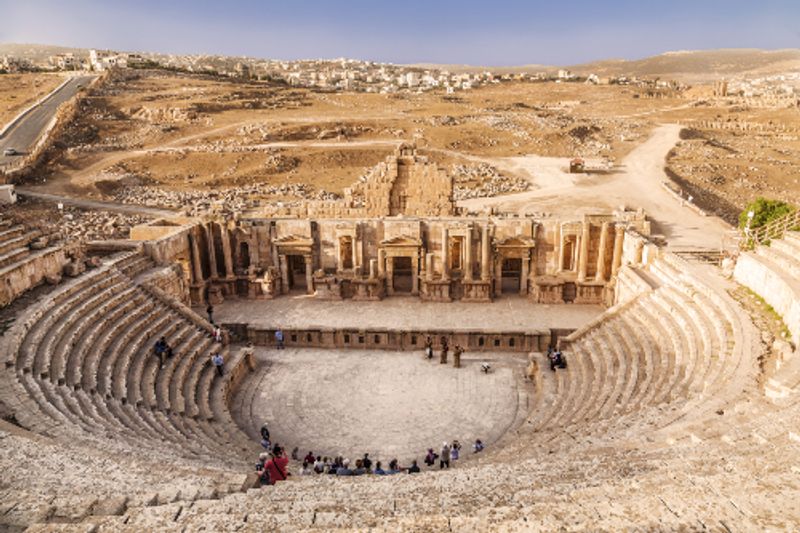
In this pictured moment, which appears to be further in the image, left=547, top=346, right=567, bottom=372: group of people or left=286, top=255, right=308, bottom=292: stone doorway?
left=286, top=255, right=308, bottom=292: stone doorway

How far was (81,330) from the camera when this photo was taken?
16188 millimetres

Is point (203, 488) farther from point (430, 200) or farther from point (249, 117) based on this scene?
point (249, 117)

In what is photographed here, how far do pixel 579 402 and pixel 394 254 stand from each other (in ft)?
37.7

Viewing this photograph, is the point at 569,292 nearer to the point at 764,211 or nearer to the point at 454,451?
the point at 454,451

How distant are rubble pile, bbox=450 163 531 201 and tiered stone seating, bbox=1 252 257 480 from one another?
96.0ft

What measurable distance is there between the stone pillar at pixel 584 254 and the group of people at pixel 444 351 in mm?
7083

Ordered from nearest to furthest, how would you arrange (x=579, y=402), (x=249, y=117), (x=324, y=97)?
(x=579, y=402), (x=249, y=117), (x=324, y=97)

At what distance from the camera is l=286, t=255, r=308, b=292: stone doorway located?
26359 millimetres

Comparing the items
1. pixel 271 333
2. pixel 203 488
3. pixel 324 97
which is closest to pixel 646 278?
pixel 271 333

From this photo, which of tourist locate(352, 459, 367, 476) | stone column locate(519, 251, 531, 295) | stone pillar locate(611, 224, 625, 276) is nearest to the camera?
tourist locate(352, 459, 367, 476)

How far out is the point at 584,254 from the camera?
23.9 m

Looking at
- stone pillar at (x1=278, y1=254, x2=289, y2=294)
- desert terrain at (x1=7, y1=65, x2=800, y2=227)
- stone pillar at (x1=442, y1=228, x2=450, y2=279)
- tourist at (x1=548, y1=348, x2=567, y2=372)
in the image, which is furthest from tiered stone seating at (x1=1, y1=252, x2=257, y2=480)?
desert terrain at (x1=7, y1=65, x2=800, y2=227)

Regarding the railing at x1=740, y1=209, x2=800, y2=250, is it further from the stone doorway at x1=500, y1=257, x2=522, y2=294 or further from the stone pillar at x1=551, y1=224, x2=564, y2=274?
the stone doorway at x1=500, y1=257, x2=522, y2=294

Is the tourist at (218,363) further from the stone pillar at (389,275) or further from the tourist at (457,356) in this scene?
the stone pillar at (389,275)
